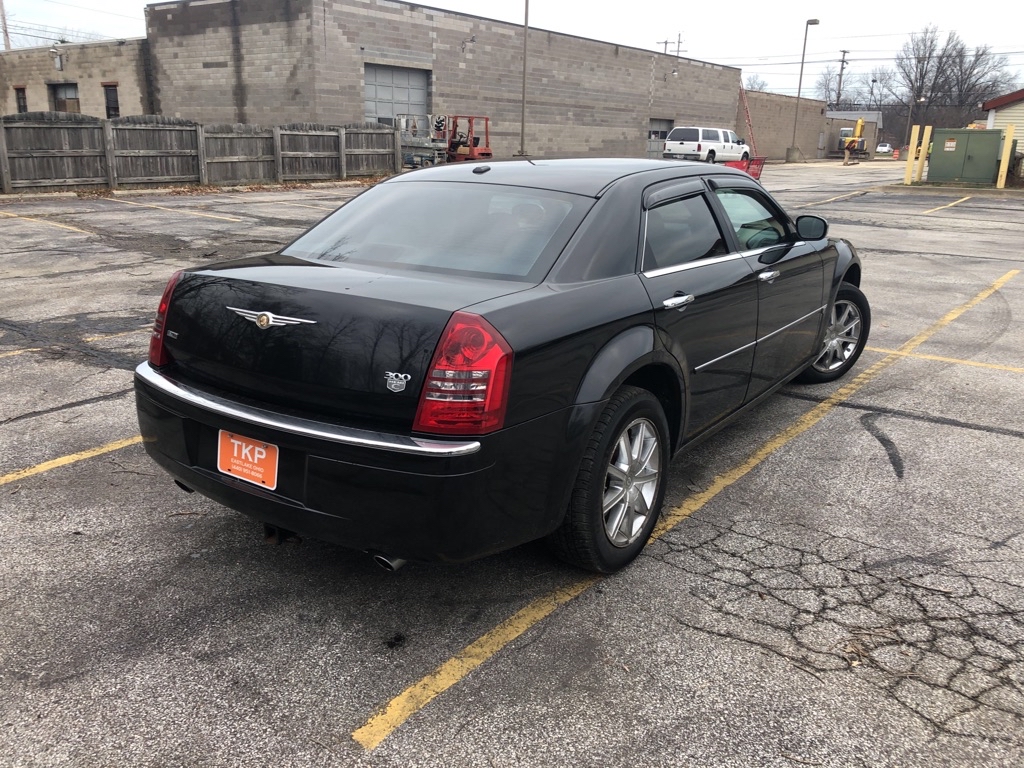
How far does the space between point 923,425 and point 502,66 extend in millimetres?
35569

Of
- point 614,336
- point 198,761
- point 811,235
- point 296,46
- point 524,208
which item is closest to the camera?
point 198,761

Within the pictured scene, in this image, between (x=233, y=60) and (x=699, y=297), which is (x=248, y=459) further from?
(x=233, y=60)

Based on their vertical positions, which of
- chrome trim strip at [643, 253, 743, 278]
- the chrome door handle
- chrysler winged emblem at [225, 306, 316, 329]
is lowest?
the chrome door handle

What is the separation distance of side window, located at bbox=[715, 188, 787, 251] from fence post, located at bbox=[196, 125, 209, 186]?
21.6m

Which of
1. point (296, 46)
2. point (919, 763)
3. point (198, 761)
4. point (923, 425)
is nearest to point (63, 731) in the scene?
point (198, 761)

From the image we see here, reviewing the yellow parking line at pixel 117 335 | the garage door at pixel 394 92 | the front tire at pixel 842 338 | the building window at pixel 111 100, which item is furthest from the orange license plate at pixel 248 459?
the building window at pixel 111 100

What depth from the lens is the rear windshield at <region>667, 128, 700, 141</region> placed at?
1575 inches

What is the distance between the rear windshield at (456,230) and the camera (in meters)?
3.27

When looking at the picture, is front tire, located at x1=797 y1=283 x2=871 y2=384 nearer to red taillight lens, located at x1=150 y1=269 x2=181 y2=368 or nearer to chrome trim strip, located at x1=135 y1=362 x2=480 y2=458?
chrome trim strip, located at x1=135 y1=362 x2=480 y2=458

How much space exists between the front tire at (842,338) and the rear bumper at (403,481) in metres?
3.47

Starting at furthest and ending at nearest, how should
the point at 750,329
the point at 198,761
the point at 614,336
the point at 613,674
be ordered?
the point at 750,329, the point at 614,336, the point at 613,674, the point at 198,761

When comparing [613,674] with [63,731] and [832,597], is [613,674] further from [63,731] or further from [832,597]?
[63,731]

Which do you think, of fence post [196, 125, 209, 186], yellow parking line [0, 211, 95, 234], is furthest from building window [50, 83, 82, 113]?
yellow parking line [0, 211, 95, 234]

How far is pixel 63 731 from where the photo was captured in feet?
7.91
